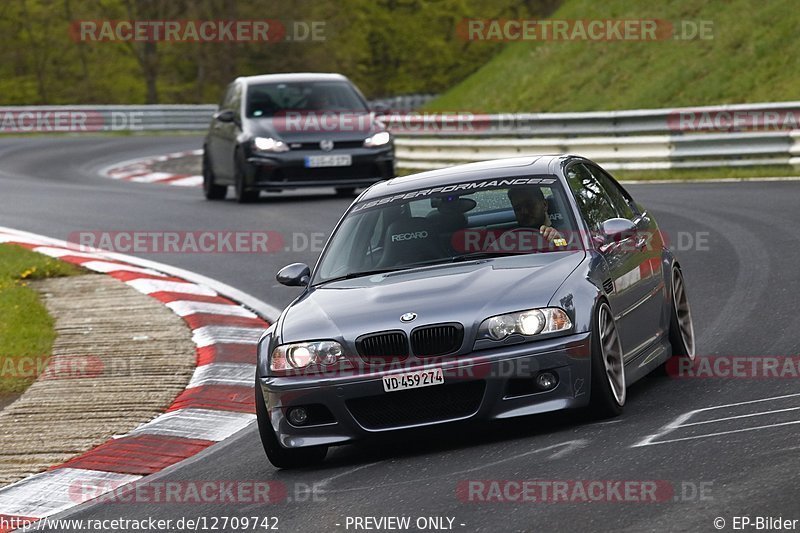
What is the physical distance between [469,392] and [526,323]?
1.32 ft

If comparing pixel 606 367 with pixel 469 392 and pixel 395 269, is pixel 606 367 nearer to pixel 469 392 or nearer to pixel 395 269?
pixel 469 392

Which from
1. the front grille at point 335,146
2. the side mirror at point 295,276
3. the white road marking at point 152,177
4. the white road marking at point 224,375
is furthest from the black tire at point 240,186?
the side mirror at point 295,276

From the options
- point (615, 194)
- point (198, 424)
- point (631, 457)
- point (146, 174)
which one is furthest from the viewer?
point (146, 174)

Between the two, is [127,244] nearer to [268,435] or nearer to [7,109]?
[268,435]

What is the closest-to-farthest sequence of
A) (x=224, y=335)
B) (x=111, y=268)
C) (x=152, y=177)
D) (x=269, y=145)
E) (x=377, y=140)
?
(x=224, y=335) → (x=111, y=268) → (x=269, y=145) → (x=377, y=140) → (x=152, y=177)

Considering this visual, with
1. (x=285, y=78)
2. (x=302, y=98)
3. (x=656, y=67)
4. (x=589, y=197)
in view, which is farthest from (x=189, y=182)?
(x=589, y=197)

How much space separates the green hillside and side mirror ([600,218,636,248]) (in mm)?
19482

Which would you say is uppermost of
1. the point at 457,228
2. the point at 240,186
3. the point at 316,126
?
the point at 457,228

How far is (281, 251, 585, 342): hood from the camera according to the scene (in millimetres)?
6898

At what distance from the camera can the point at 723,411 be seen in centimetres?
711

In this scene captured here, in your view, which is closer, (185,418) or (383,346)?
(383,346)

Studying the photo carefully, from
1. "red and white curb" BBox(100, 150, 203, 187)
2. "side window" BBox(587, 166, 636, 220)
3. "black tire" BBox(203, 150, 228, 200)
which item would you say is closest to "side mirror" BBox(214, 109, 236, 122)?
"black tire" BBox(203, 150, 228, 200)

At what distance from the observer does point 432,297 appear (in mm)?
7055

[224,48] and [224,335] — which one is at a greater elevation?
[224,335]
